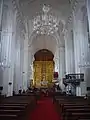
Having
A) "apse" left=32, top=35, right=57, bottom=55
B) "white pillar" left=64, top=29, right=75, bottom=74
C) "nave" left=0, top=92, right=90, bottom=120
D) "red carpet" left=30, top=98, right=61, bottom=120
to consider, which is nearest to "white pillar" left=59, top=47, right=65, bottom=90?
"white pillar" left=64, top=29, right=75, bottom=74

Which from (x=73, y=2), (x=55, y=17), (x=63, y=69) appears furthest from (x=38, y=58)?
(x=73, y=2)

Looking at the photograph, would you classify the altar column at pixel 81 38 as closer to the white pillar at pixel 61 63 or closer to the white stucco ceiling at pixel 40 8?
the white stucco ceiling at pixel 40 8

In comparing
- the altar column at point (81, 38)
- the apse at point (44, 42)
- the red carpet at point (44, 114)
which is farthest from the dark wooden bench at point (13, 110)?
the apse at point (44, 42)

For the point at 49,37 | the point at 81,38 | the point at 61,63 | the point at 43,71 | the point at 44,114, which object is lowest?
the point at 44,114

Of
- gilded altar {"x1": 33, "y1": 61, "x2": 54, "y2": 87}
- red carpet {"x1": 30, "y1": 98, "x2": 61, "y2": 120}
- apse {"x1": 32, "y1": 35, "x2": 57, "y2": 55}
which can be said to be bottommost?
red carpet {"x1": 30, "y1": 98, "x2": 61, "y2": 120}

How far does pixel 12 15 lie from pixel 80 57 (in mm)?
6716

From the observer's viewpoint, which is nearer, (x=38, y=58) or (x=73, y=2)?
(x=73, y=2)

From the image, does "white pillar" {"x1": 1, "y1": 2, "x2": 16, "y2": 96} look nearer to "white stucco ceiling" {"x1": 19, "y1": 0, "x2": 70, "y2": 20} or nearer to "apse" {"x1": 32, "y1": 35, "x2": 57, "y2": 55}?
"white stucco ceiling" {"x1": 19, "y1": 0, "x2": 70, "y2": 20}

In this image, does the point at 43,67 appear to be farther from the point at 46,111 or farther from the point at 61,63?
the point at 46,111

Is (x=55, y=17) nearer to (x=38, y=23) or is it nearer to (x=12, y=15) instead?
(x=38, y=23)

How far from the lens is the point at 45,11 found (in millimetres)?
17984

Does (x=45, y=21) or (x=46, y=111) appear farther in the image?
(x=45, y=21)

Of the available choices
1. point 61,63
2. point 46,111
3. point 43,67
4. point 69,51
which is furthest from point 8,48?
point 43,67

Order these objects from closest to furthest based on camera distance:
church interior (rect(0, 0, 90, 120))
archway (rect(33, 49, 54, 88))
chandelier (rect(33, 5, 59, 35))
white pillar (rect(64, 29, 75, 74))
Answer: church interior (rect(0, 0, 90, 120))
chandelier (rect(33, 5, 59, 35))
white pillar (rect(64, 29, 75, 74))
archway (rect(33, 49, 54, 88))
